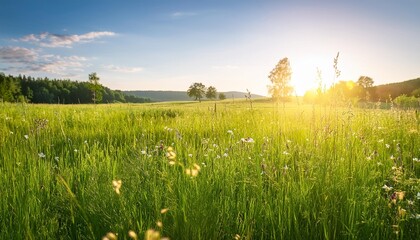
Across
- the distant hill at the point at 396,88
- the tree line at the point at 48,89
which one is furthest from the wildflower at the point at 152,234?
the tree line at the point at 48,89

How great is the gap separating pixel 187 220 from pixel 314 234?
100cm

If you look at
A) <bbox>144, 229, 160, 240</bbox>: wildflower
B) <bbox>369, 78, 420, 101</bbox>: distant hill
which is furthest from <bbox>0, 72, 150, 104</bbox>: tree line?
<bbox>144, 229, 160, 240</bbox>: wildflower

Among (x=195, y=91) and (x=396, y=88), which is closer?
(x=396, y=88)

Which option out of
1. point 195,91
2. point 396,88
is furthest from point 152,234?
point 195,91

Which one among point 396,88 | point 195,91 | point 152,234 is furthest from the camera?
point 195,91

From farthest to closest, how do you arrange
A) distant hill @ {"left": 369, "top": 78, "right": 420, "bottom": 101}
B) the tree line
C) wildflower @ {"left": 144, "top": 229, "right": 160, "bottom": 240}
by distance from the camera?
the tree line, distant hill @ {"left": 369, "top": 78, "right": 420, "bottom": 101}, wildflower @ {"left": 144, "top": 229, "right": 160, "bottom": 240}

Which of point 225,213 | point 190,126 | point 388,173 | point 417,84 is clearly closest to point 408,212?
point 388,173

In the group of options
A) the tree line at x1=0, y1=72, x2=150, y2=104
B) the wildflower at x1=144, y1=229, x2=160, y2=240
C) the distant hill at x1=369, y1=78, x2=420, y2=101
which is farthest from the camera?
the tree line at x1=0, y1=72, x2=150, y2=104

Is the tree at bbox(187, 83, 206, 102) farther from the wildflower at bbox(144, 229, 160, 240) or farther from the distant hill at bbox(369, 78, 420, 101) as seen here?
the wildflower at bbox(144, 229, 160, 240)

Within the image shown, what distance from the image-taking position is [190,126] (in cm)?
743

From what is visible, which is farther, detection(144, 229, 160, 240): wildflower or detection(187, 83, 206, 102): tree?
detection(187, 83, 206, 102): tree

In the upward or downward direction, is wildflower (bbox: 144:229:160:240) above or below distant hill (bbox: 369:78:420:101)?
below

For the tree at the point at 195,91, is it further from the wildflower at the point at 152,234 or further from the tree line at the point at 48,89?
the wildflower at the point at 152,234

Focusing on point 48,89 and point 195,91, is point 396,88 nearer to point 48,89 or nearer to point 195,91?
point 195,91
